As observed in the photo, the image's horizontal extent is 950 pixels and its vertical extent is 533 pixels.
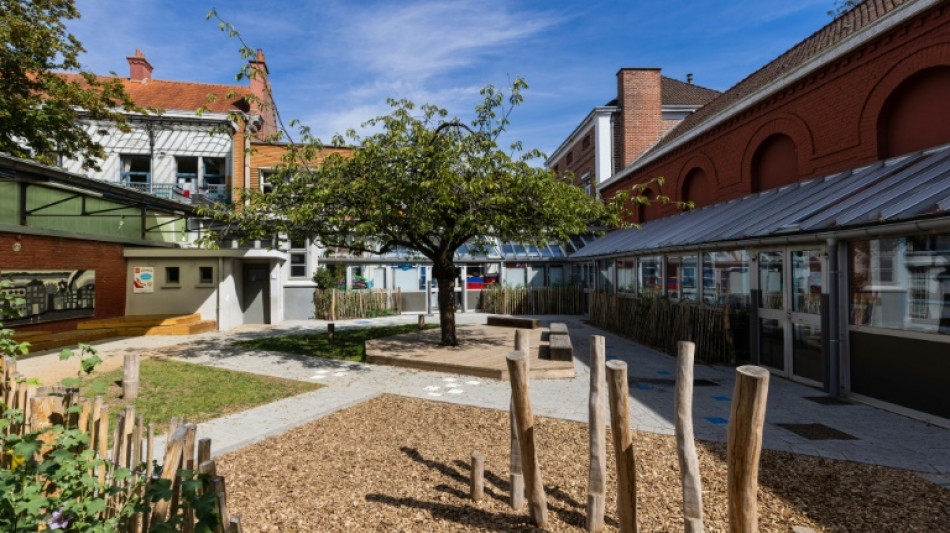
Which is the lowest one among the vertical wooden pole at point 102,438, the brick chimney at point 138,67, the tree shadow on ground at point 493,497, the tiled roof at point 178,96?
the tree shadow on ground at point 493,497

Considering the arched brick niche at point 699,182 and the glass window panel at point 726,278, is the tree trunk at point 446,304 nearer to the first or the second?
the glass window panel at point 726,278

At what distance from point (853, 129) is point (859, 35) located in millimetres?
1747

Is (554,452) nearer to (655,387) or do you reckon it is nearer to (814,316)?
(655,387)

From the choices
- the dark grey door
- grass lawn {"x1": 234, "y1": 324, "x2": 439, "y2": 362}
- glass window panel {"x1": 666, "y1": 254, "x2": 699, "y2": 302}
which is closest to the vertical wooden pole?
grass lawn {"x1": 234, "y1": 324, "x2": 439, "y2": 362}

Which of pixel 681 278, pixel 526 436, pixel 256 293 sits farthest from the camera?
pixel 256 293

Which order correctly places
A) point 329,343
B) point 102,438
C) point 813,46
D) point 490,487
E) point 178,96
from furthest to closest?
point 178,96
point 329,343
point 813,46
point 490,487
point 102,438

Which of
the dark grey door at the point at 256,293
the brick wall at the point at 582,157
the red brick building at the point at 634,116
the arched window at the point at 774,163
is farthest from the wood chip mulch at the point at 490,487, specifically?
the brick wall at the point at 582,157

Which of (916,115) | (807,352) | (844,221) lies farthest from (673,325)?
(916,115)

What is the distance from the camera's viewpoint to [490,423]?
581 centimetres

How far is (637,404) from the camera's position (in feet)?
22.3

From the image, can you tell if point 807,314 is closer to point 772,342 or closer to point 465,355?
point 772,342

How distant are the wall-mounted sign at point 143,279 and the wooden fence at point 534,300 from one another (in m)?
13.5

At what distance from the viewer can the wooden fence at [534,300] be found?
70.6 feet

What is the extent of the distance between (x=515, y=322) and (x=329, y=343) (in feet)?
20.5
